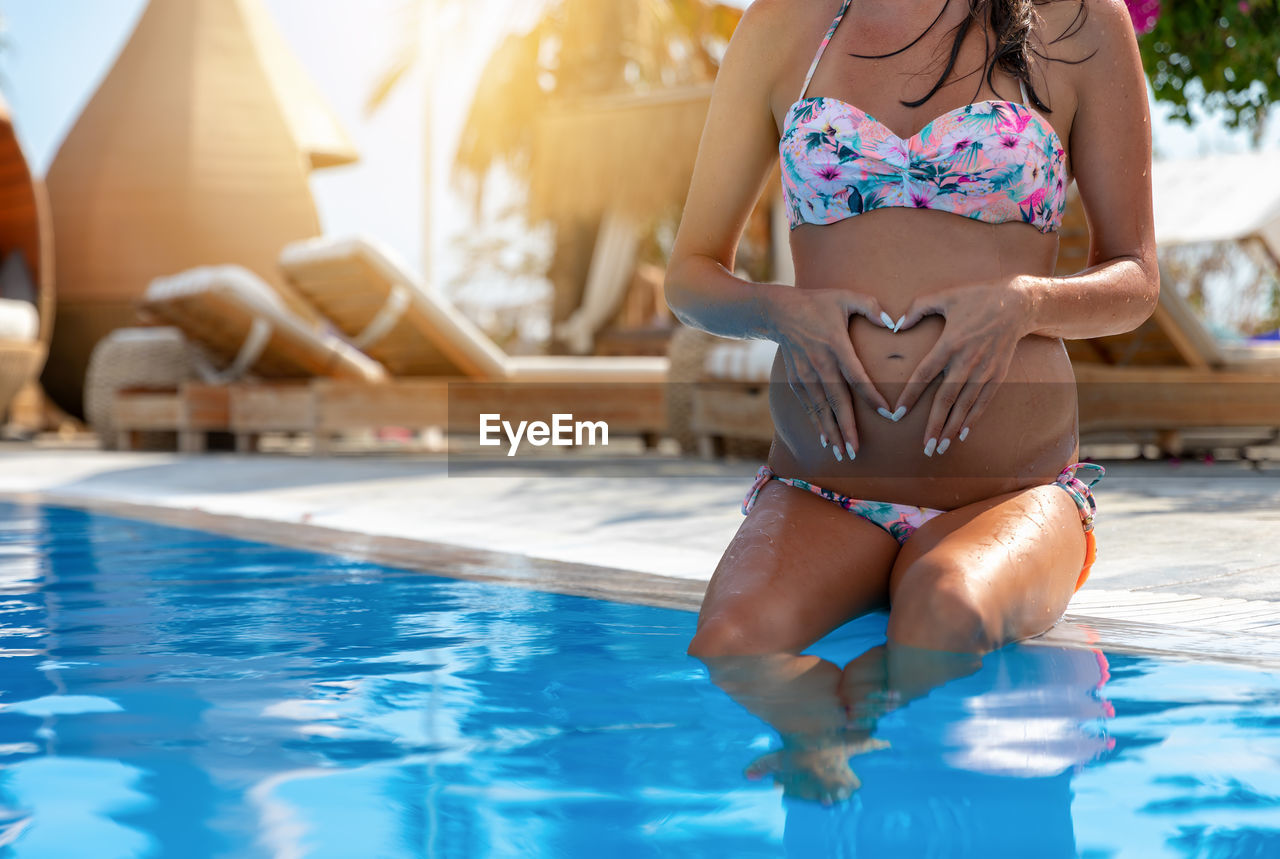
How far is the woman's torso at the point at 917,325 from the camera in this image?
6.61 ft

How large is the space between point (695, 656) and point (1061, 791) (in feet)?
2.02

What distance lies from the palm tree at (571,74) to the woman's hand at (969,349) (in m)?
13.1

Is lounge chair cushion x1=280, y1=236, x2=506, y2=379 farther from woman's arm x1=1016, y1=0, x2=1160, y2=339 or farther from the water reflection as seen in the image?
the water reflection

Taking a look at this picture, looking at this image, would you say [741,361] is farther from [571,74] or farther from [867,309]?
[571,74]

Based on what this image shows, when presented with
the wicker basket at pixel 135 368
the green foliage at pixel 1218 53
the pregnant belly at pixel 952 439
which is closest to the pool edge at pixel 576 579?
the pregnant belly at pixel 952 439

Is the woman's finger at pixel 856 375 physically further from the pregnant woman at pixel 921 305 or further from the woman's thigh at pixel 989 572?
the woman's thigh at pixel 989 572

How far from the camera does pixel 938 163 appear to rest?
6.64 feet

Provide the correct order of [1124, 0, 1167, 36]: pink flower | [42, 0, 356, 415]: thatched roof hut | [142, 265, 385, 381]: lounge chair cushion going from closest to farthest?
1. [1124, 0, 1167, 36]: pink flower
2. [142, 265, 385, 381]: lounge chair cushion
3. [42, 0, 356, 415]: thatched roof hut

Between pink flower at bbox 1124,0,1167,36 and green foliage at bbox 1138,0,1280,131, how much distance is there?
1.49ft

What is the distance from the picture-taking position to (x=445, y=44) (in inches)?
794

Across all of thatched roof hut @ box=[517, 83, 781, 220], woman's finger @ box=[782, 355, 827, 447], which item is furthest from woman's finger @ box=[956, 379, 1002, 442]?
thatched roof hut @ box=[517, 83, 781, 220]

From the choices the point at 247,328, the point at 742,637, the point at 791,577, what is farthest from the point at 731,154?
the point at 247,328

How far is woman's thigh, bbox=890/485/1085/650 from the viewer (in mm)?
1733

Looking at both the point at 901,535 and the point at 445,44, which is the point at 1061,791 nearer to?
the point at 901,535
